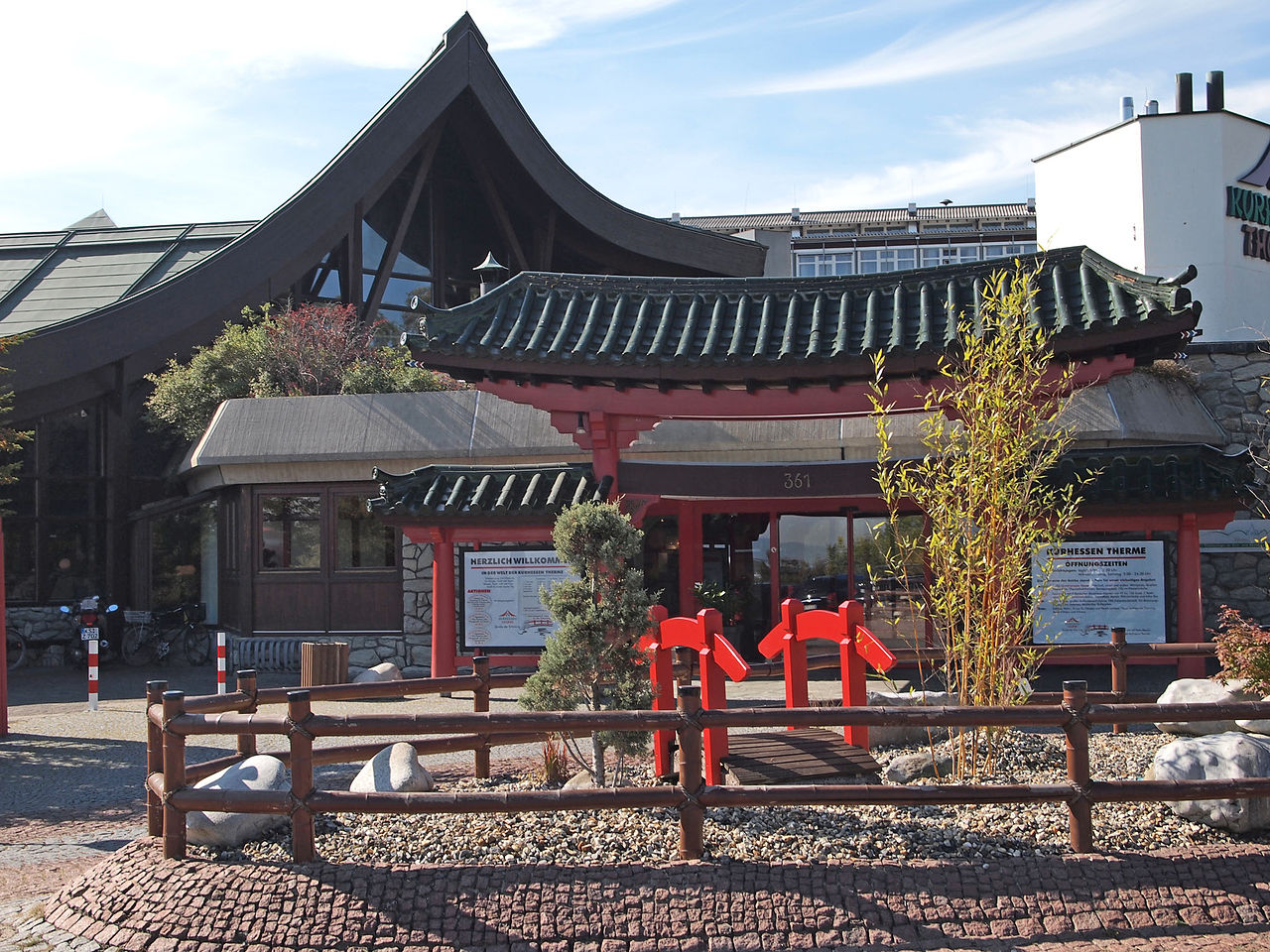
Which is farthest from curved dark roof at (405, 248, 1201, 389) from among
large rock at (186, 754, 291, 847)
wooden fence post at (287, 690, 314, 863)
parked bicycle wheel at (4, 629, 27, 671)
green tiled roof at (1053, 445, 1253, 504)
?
parked bicycle wheel at (4, 629, 27, 671)

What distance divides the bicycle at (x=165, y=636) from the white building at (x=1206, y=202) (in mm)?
16700

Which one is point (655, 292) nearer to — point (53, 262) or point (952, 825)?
point (952, 825)

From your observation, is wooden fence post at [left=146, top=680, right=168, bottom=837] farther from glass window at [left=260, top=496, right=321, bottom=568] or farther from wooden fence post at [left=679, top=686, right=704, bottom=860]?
glass window at [left=260, top=496, right=321, bottom=568]

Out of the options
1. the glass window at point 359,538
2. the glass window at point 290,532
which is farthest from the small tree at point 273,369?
the glass window at point 359,538

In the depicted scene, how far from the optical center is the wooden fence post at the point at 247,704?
675 cm

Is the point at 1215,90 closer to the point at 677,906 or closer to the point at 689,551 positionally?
the point at 689,551

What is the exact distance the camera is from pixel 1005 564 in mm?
6680

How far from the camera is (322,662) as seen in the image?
1273 cm

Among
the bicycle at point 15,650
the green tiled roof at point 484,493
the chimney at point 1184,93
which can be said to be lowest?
the bicycle at point 15,650

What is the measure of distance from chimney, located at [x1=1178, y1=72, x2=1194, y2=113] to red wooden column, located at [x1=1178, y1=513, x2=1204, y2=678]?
1427cm

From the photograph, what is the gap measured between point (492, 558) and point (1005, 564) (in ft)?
24.9

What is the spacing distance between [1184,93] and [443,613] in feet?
61.1

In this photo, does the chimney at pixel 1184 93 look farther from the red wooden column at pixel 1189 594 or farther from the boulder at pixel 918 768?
the boulder at pixel 918 768

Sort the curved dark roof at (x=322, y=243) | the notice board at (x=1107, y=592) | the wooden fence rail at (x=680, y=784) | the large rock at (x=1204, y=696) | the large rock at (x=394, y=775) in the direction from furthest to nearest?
the curved dark roof at (x=322, y=243) → the notice board at (x=1107, y=592) → the large rock at (x=1204, y=696) → the large rock at (x=394, y=775) → the wooden fence rail at (x=680, y=784)
